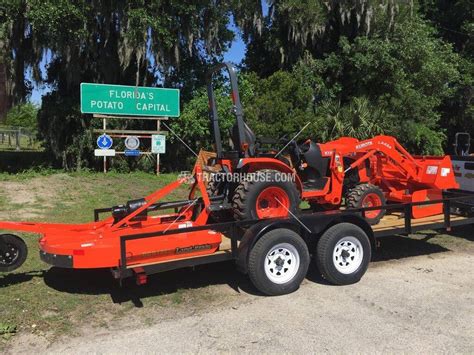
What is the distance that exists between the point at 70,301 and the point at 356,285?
11.1ft

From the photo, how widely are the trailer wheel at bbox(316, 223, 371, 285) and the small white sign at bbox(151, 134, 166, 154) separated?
11.7 metres

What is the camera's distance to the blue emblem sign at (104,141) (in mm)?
Result: 16219

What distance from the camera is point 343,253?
6.08 metres

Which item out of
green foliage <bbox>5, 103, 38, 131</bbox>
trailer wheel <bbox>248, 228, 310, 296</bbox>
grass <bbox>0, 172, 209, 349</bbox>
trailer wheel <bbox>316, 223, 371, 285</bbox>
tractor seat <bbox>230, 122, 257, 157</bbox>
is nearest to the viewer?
grass <bbox>0, 172, 209, 349</bbox>

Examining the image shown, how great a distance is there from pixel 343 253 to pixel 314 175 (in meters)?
1.51

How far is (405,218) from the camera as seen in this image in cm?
695

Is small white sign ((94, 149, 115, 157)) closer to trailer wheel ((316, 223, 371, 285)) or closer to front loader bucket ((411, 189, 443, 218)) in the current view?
front loader bucket ((411, 189, 443, 218))

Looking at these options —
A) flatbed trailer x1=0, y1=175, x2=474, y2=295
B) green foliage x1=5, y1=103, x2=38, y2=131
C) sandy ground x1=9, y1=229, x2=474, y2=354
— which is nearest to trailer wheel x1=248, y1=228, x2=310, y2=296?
flatbed trailer x1=0, y1=175, x2=474, y2=295

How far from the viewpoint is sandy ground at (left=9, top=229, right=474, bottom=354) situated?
435 cm

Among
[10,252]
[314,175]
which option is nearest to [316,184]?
[314,175]

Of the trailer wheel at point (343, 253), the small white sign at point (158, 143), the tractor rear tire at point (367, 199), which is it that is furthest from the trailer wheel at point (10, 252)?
the small white sign at point (158, 143)

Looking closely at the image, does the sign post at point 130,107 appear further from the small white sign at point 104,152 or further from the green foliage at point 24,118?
the green foliage at point 24,118

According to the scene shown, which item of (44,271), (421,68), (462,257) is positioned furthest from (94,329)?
(421,68)

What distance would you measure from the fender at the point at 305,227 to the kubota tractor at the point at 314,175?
1.33 ft
